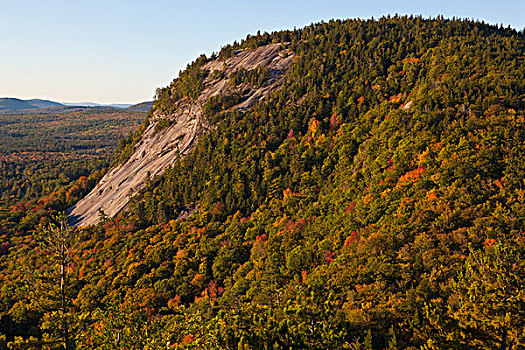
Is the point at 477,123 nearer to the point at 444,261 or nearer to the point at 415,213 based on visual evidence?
the point at 415,213

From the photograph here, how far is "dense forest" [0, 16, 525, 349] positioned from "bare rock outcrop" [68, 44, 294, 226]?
7.57 meters

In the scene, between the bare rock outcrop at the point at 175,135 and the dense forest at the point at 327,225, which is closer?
the dense forest at the point at 327,225

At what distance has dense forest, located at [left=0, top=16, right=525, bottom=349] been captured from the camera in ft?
66.2

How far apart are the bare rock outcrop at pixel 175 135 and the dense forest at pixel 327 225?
757cm

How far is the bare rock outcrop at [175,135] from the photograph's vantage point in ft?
416

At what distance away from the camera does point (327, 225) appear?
67312mm

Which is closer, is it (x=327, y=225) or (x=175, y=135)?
(x=327, y=225)

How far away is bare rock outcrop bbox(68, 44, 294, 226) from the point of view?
127 meters

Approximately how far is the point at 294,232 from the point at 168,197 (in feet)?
200

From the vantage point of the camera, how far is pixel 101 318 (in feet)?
63.3

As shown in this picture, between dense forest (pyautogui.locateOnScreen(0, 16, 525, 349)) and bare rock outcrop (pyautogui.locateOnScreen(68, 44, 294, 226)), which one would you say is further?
bare rock outcrop (pyautogui.locateOnScreen(68, 44, 294, 226))

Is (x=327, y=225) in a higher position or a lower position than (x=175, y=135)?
lower

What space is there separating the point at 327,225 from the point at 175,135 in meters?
103

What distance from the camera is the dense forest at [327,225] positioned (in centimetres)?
2019
